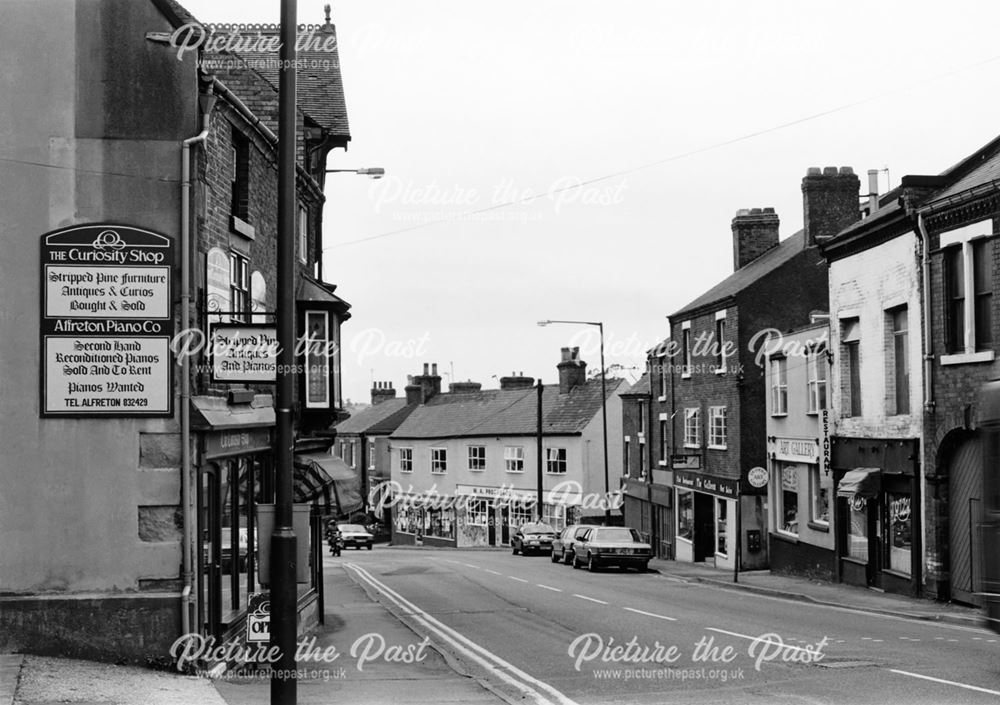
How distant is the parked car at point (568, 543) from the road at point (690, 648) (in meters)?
12.1

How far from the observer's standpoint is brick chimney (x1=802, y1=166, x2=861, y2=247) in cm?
3894

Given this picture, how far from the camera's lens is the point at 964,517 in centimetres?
2383

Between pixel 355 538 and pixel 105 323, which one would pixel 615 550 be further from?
pixel 105 323

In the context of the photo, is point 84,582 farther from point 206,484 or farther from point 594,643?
point 594,643

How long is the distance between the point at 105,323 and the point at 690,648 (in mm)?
9523

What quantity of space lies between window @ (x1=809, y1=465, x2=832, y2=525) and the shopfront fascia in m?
1.30

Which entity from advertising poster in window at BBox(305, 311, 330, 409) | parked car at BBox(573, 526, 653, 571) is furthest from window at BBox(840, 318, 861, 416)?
advertising poster in window at BBox(305, 311, 330, 409)

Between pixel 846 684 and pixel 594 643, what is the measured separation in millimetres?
5452

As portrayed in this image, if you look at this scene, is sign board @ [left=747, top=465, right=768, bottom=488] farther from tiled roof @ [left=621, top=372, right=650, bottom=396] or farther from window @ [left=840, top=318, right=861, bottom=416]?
tiled roof @ [left=621, top=372, right=650, bottom=396]

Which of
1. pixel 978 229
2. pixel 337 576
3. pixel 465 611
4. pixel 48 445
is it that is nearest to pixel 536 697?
pixel 48 445

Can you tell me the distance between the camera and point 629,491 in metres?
54.7

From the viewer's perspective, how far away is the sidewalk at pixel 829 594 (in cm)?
2222

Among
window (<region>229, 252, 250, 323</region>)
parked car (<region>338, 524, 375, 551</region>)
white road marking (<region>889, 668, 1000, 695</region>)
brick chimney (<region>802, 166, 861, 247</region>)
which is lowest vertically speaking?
parked car (<region>338, 524, 375, 551</region>)

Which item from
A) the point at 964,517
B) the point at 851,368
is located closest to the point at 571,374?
the point at 851,368
